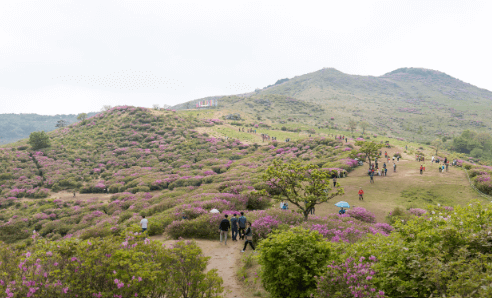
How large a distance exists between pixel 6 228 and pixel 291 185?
1175 inches

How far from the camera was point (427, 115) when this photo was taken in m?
122

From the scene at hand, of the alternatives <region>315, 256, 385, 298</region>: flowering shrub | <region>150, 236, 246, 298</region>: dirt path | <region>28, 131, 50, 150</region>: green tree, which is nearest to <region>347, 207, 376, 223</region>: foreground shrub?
<region>150, 236, 246, 298</region>: dirt path

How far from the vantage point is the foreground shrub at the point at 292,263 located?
6.98 metres

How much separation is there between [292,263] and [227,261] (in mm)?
5098

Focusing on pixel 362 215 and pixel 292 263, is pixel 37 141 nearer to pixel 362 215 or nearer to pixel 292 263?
pixel 362 215

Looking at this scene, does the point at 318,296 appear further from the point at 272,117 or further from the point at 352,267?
the point at 272,117

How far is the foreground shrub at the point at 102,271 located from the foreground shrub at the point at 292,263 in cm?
198

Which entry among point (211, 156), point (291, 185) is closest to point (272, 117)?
point (211, 156)

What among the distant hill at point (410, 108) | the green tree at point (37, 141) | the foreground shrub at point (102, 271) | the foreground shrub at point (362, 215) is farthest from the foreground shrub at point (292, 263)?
the distant hill at point (410, 108)

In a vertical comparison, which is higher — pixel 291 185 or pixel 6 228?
pixel 291 185

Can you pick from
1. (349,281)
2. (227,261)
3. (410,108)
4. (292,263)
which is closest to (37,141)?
(227,261)

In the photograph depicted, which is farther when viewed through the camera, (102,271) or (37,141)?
(37,141)

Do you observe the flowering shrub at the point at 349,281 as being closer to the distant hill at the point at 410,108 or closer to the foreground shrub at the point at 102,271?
the foreground shrub at the point at 102,271

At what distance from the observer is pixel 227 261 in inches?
437
